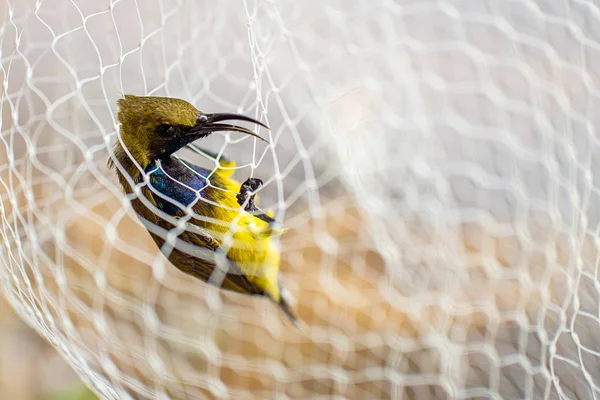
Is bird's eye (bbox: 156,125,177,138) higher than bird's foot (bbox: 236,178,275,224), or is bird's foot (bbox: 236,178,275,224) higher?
bird's eye (bbox: 156,125,177,138)

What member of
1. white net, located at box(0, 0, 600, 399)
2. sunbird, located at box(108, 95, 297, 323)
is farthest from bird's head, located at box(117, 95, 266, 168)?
white net, located at box(0, 0, 600, 399)

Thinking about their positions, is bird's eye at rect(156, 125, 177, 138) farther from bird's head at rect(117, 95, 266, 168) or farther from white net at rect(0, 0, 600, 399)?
white net at rect(0, 0, 600, 399)

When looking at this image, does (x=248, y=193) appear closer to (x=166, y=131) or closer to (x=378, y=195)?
(x=166, y=131)

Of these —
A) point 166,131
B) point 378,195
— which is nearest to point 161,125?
point 166,131

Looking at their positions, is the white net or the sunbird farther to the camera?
the white net

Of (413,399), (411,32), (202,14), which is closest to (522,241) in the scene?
(413,399)

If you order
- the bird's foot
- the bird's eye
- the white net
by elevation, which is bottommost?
the white net

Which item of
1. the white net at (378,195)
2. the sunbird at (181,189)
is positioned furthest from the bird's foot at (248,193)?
the white net at (378,195)

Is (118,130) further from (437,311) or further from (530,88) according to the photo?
(530,88)
